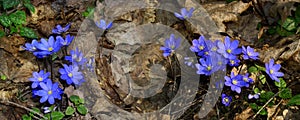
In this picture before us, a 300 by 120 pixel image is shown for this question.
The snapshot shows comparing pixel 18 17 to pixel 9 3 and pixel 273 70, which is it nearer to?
pixel 9 3

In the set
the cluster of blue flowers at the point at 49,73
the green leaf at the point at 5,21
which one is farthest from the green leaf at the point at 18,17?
the cluster of blue flowers at the point at 49,73

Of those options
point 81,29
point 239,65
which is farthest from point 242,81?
point 81,29

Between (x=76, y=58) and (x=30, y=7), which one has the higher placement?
(x=30, y=7)

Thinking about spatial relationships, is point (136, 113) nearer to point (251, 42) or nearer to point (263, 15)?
point (251, 42)

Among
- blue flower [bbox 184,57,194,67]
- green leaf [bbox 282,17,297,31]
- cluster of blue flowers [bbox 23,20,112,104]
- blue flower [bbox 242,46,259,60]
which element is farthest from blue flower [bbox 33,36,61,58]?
green leaf [bbox 282,17,297,31]

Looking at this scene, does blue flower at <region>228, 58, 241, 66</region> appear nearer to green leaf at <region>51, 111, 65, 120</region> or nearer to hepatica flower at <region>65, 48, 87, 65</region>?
hepatica flower at <region>65, 48, 87, 65</region>

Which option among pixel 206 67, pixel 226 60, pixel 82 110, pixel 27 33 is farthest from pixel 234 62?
pixel 27 33
